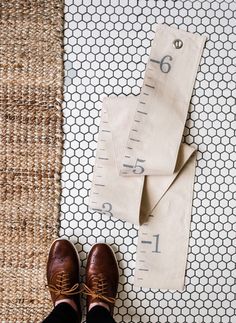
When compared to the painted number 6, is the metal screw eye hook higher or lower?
higher

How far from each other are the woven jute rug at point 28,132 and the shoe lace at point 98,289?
0.51ft

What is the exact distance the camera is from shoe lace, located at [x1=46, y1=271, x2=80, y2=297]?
1213mm

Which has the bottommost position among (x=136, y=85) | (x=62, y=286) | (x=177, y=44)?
(x=62, y=286)

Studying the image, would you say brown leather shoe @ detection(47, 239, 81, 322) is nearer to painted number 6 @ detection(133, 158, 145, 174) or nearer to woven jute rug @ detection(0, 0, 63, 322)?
woven jute rug @ detection(0, 0, 63, 322)

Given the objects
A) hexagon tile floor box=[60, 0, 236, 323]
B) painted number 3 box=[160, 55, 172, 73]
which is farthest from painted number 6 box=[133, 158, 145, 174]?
painted number 3 box=[160, 55, 172, 73]

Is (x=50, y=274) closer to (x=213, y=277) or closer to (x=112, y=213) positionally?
(x=112, y=213)

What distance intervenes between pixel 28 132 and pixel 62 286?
43cm

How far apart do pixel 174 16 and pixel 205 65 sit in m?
0.16

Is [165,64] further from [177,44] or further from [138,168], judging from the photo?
[138,168]

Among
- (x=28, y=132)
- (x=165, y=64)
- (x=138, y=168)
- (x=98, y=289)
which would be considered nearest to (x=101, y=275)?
(x=98, y=289)

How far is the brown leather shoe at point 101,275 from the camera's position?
1.21m

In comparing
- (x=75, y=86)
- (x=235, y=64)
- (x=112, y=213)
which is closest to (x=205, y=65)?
(x=235, y=64)

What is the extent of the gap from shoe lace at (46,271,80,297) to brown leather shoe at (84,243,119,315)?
0.04 meters

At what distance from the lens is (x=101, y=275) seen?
47.9 inches
